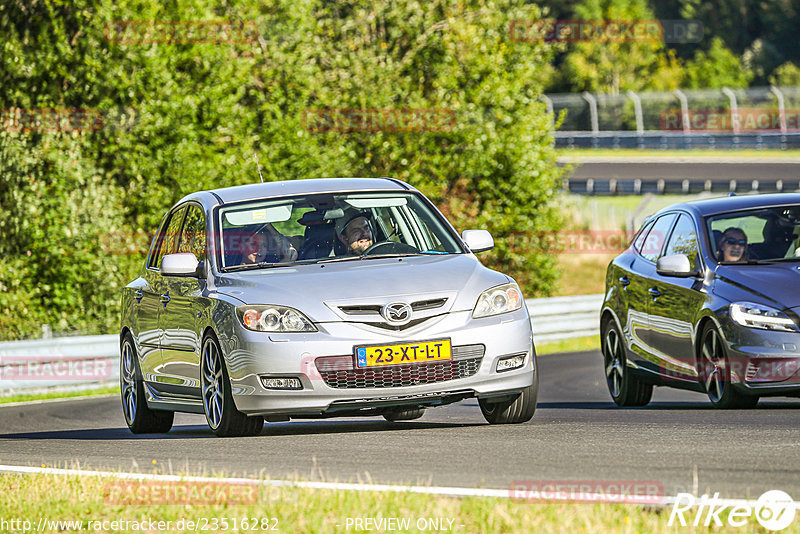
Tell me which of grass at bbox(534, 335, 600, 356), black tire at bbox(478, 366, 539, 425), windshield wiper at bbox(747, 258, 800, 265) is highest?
windshield wiper at bbox(747, 258, 800, 265)

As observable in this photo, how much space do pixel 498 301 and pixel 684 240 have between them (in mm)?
2811

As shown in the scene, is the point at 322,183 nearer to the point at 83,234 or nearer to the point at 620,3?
the point at 83,234

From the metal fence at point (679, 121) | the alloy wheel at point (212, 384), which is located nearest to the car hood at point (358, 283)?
the alloy wheel at point (212, 384)

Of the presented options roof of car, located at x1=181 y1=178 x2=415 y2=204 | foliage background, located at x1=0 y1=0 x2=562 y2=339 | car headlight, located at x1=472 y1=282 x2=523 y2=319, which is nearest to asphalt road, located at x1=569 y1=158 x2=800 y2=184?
foliage background, located at x1=0 y1=0 x2=562 y2=339

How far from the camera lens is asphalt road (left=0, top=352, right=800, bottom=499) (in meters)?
6.87

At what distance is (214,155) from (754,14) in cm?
8513

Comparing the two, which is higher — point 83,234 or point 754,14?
point 83,234

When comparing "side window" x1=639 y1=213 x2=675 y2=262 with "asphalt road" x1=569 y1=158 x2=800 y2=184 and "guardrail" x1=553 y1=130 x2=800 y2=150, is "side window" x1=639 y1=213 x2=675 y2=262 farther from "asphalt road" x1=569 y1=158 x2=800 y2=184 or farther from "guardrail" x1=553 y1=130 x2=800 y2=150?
"guardrail" x1=553 y1=130 x2=800 y2=150

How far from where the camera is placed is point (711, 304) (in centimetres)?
1041

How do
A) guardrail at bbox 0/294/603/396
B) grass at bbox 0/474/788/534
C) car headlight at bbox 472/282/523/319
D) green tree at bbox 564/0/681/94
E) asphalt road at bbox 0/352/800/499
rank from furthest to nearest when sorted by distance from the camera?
green tree at bbox 564/0/681/94 → guardrail at bbox 0/294/603/396 → car headlight at bbox 472/282/523/319 → asphalt road at bbox 0/352/800/499 → grass at bbox 0/474/788/534

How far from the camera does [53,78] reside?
2709 centimetres

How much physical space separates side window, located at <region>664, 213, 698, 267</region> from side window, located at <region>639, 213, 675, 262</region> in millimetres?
161

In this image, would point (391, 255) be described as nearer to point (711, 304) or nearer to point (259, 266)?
point (259, 266)

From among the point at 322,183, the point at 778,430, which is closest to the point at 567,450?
the point at 778,430
